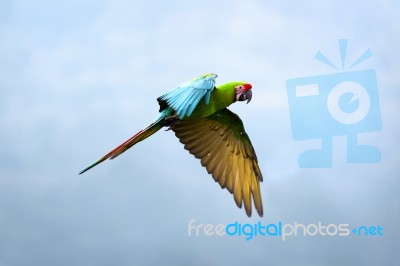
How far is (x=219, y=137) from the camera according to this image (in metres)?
7.04

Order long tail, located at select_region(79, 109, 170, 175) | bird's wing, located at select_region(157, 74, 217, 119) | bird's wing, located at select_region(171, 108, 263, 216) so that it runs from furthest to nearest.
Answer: bird's wing, located at select_region(171, 108, 263, 216)
long tail, located at select_region(79, 109, 170, 175)
bird's wing, located at select_region(157, 74, 217, 119)

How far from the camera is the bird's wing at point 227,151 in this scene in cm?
680

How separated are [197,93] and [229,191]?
4.31ft

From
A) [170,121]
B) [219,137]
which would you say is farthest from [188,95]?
[219,137]

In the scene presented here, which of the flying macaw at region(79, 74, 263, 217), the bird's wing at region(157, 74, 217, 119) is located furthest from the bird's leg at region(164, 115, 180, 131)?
the bird's wing at region(157, 74, 217, 119)

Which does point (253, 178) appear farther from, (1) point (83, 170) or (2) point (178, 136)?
(1) point (83, 170)

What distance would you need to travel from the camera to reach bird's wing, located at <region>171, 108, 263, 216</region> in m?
6.80

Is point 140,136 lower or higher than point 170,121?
lower

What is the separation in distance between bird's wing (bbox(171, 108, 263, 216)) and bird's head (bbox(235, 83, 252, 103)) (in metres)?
0.57

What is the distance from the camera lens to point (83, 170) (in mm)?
5621

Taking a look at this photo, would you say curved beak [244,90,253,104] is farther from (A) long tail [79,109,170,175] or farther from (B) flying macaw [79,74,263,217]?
(A) long tail [79,109,170,175]

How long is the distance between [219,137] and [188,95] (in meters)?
1.31

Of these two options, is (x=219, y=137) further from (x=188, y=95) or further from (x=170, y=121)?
(x=188, y=95)

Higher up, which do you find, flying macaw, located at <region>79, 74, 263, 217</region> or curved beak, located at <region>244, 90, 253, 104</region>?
curved beak, located at <region>244, 90, 253, 104</region>
